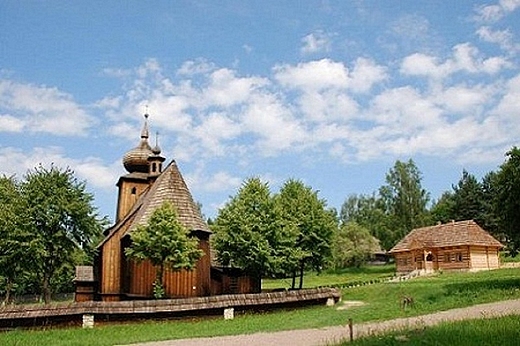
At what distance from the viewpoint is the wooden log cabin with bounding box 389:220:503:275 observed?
51.5 m

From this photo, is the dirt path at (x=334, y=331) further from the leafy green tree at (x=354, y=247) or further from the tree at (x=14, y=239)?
the leafy green tree at (x=354, y=247)

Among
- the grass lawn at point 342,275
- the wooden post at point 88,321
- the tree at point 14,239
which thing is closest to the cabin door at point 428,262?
the grass lawn at point 342,275

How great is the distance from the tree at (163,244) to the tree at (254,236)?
14.7ft

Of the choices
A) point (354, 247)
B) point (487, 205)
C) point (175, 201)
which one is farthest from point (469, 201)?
point (175, 201)

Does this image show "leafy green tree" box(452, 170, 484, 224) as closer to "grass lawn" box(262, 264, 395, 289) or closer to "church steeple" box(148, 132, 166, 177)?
"grass lawn" box(262, 264, 395, 289)

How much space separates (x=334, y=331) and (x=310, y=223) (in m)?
19.9

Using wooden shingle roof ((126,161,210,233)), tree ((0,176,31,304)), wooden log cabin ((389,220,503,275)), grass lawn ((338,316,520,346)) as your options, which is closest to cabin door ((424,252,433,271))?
wooden log cabin ((389,220,503,275))

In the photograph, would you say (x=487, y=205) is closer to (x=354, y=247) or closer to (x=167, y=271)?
(x=354, y=247)

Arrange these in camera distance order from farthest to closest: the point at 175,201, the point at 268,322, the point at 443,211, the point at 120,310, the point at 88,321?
the point at 443,211, the point at 175,201, the point at 120,310, the point at 88,321, the point at 268,322

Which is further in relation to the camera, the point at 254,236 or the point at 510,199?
the point at 254,236

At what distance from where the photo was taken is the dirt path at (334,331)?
686 inches

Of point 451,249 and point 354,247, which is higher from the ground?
point 354,247

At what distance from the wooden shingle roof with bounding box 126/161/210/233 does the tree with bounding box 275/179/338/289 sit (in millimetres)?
6709

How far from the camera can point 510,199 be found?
27.8 m
